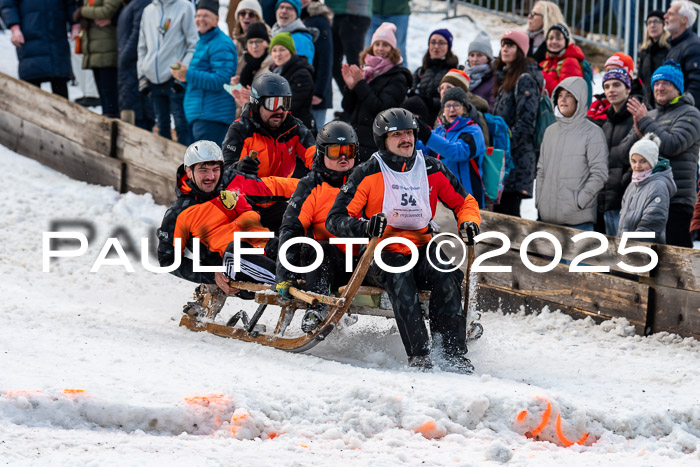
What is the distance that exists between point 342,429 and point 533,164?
4.56 m

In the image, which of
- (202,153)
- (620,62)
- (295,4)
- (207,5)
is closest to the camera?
(202,153)

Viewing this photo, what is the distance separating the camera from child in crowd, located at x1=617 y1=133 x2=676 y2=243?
7797 millimetres


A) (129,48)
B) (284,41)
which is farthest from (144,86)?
(284,41)

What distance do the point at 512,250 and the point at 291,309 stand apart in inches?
86.3

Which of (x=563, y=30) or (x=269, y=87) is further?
(x=563, y=30)

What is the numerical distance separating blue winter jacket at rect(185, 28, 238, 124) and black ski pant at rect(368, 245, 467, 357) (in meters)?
3.99

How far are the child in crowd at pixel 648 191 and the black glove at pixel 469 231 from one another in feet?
5.92

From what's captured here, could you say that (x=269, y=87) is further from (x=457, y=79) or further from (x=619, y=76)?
(x=619, y=76)

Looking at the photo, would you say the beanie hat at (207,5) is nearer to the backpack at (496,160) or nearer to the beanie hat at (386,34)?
the beanie hat at (386,34)

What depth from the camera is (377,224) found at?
6410mm

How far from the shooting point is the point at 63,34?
12.2 metres

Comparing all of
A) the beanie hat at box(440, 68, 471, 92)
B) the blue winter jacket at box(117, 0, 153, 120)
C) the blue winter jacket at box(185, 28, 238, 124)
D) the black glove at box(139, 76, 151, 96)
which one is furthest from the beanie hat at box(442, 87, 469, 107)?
the blue winter jacket at box(117, 0, 153, 120)

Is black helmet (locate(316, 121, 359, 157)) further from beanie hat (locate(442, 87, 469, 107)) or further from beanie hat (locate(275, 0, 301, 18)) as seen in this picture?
beanie hat (locate(275, 0, 301, 18))

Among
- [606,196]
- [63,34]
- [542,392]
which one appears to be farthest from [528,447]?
[63,34]
